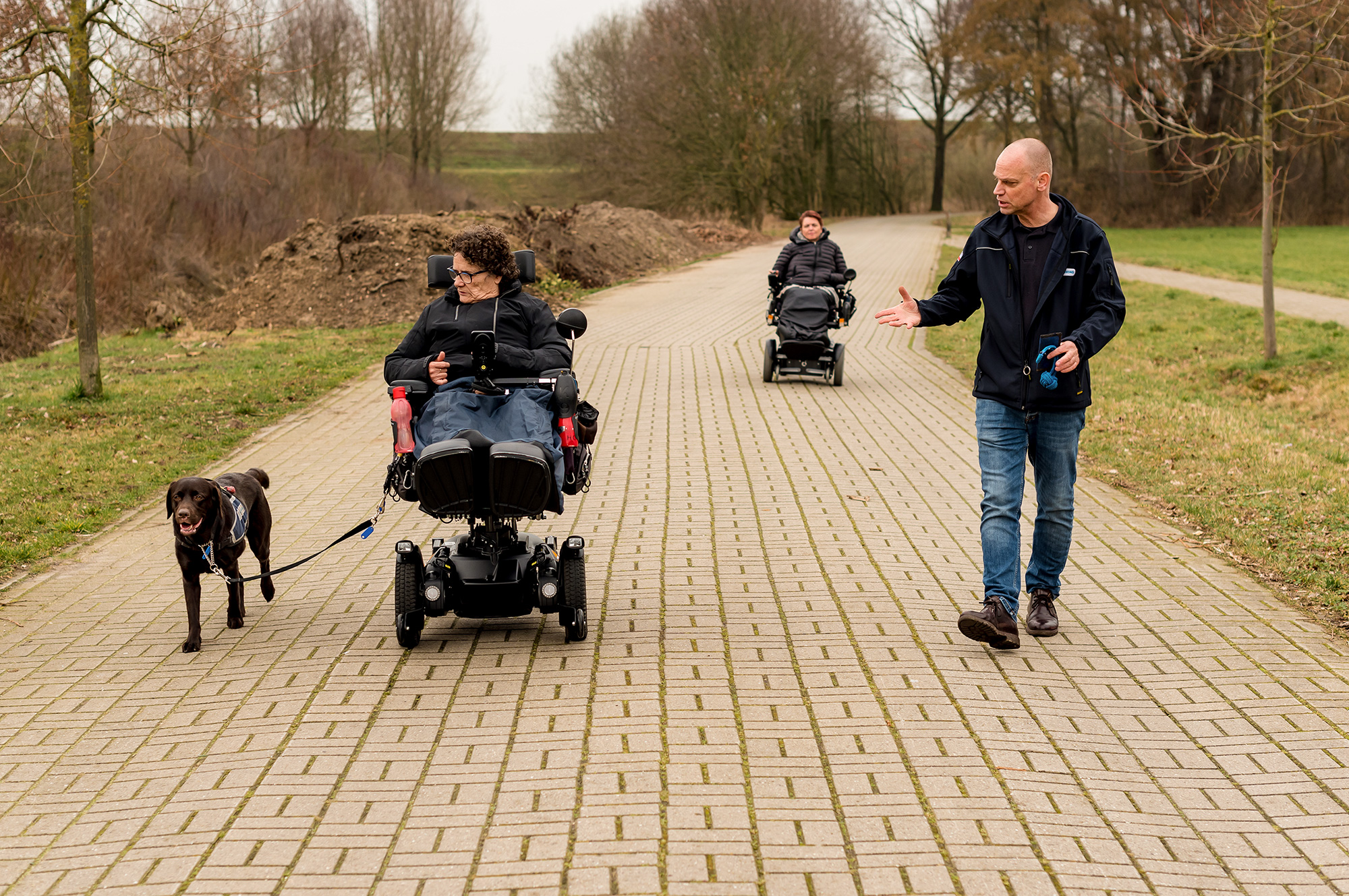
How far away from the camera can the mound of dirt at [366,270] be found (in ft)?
73.6

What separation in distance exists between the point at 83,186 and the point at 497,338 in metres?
8.37

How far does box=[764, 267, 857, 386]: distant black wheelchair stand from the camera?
13.5m

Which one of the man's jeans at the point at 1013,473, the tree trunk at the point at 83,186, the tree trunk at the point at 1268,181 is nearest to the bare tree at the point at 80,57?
the tree trunk at the point at 83,186

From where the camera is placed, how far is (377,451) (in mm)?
10867

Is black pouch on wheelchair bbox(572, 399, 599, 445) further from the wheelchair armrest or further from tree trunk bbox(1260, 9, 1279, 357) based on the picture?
tree trunk bbox(1260, 9, 1279, 357)

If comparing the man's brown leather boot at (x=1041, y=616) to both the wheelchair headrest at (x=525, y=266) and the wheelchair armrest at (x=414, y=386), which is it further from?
the wheelchair armrest at (x=414, y=386)

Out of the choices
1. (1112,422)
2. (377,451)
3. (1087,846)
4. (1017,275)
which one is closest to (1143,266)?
(1112,422)

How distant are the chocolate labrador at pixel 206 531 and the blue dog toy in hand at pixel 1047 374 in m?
3.66

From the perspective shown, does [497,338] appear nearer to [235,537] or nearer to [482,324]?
[482,324]

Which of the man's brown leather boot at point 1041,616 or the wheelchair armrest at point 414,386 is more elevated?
the wheelchair armrest at point 414,386

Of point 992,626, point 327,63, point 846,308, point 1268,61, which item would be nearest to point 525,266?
point 992,626

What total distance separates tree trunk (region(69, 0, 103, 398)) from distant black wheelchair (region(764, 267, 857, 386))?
22.9 ft

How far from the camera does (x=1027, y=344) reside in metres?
5.38

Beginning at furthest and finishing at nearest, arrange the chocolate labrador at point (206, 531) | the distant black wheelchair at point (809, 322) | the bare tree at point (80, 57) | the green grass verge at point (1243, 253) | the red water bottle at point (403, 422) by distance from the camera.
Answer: the green grass verge at point (1243, 253) < the distant black wheelchair at point (809, 322) < the bare tree at point (80, 57) < the chocolate labrador at point (206, 531) < the red water bottle at point (403, 422)
